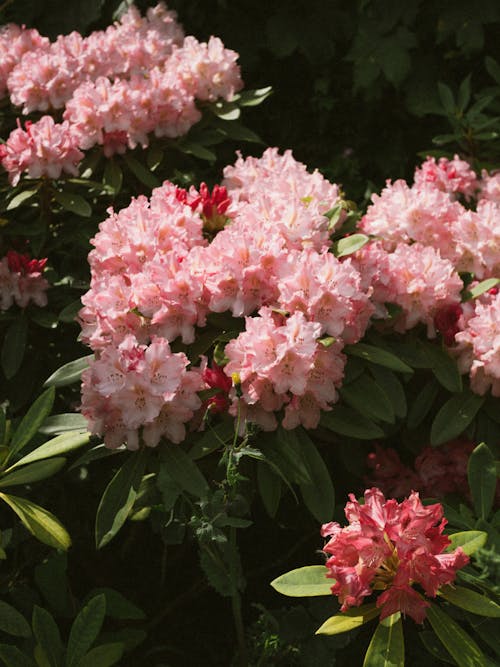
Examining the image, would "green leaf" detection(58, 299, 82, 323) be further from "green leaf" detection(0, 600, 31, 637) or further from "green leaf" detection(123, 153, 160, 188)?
"green leaf" detection(0, 600, 31, 637)

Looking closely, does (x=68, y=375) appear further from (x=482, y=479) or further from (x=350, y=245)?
(x=482, y=479)

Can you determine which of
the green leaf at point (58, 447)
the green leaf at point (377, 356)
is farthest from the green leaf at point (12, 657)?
the green leaf at point (377, 356)

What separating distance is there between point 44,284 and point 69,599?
0.74m

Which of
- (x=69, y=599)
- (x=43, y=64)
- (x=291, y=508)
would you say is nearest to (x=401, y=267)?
(x=291, y=508)

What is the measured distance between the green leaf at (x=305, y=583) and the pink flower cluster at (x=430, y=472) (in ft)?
1.81

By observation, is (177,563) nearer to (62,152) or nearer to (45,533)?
(45,533)

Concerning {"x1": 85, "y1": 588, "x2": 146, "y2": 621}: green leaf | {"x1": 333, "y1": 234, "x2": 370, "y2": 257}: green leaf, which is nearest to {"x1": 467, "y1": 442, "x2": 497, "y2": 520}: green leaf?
{"x1": 333, "y1": 234, "x2": 370, "y2": 257}: green leaf

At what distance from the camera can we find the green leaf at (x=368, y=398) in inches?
61.3

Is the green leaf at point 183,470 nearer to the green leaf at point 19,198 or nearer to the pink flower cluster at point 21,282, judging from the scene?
the pink flower cluster at point 21,282

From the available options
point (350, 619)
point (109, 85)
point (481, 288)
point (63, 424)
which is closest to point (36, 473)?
point (63, 424)

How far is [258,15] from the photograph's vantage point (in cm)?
336

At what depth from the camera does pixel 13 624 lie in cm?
141

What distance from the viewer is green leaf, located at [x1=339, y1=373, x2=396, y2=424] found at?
1.56 meters

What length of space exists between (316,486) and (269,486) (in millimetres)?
90
